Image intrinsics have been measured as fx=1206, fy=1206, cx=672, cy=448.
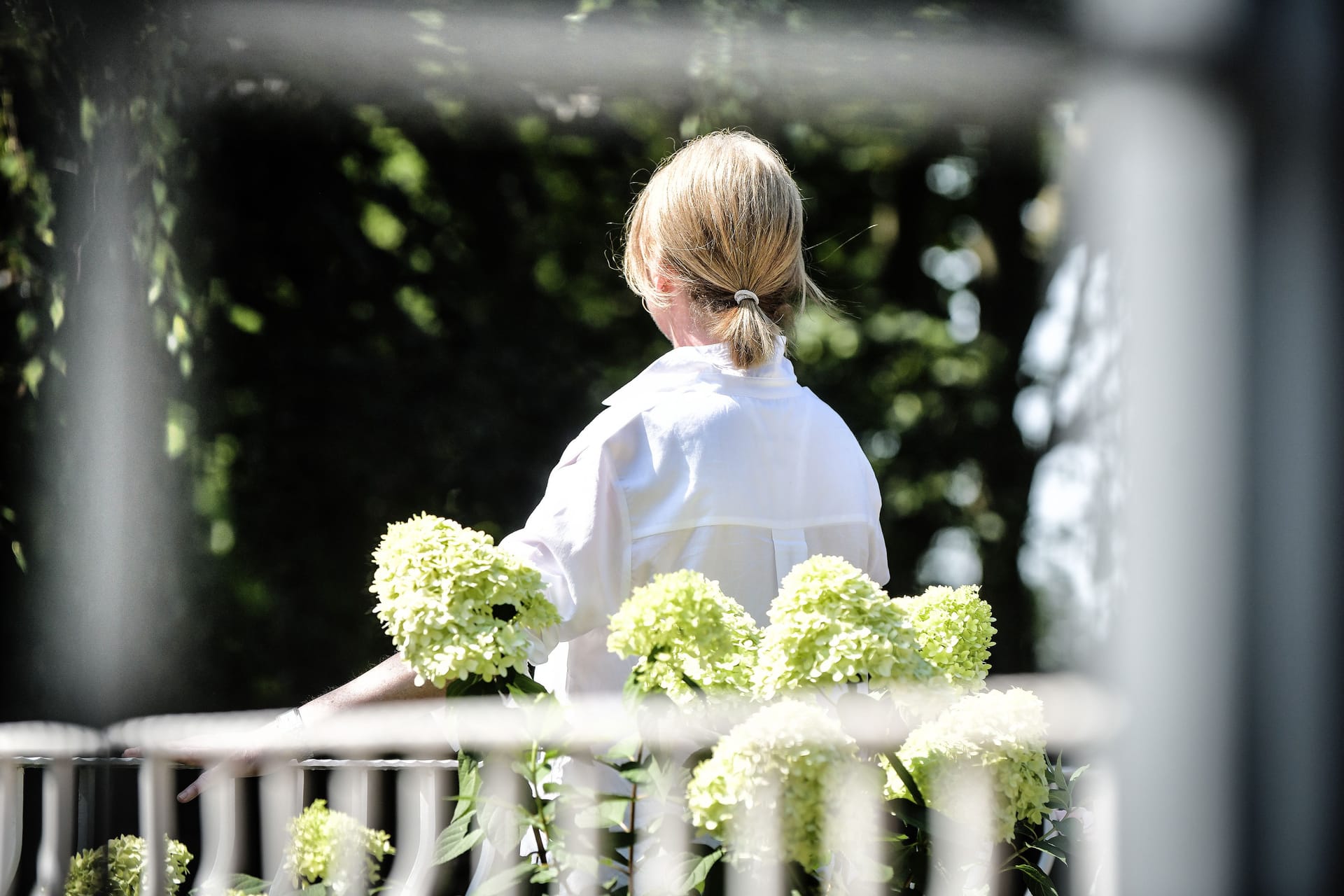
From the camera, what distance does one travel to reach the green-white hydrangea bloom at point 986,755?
0.98 meters

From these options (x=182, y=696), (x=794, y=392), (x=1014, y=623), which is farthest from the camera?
(x=1014, y=623)

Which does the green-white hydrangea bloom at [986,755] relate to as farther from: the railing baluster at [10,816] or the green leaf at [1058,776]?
the railing baluster at [10,816]

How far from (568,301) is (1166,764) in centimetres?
393

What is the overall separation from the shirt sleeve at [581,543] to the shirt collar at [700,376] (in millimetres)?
102

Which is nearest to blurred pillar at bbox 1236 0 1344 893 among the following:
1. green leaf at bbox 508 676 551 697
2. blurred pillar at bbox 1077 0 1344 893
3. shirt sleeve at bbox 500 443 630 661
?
blurred pillar at bbox 1077 0 1344 893

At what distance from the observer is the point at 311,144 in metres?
3.97

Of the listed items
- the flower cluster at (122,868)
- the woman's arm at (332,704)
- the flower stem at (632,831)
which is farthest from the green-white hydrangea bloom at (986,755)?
the flower cluster at (122,868)

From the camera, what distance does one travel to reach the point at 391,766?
127 cm

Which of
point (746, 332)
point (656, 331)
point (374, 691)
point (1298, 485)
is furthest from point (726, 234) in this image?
point (656, 331)

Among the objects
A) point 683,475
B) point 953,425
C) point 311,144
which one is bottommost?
point 683,475

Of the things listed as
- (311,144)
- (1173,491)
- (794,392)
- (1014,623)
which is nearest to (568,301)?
(311,144)

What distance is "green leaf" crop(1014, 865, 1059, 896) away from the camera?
108 cm

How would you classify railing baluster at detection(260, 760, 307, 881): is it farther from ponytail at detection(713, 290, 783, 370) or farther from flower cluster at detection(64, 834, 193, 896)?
ponytail at detection(713, 290, 783, 370)

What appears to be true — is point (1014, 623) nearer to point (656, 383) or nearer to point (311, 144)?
point (311, 144)
